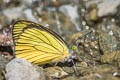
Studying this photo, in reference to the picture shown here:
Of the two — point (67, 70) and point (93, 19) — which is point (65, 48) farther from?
point (93, 19)

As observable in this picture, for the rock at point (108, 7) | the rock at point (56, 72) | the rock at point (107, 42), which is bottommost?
the rock at point (56, 72)

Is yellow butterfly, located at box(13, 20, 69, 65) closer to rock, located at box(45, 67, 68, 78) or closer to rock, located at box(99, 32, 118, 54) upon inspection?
rock, located at box(45, 67, 68, 78)

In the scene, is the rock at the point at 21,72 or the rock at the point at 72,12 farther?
the rock at the point at 72,12

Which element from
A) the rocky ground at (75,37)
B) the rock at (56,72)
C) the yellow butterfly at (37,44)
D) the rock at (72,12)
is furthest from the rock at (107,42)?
the rock at (72,12)

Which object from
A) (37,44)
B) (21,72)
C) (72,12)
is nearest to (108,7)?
(72,12)

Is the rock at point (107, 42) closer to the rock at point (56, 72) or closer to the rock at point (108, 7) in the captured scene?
the rock at point (56, 72)

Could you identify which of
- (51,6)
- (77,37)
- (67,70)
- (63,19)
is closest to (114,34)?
(77,37)

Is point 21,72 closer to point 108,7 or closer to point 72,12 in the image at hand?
point 108,7
